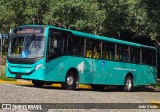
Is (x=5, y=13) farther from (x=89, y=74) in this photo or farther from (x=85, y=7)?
(x=89, y=74)

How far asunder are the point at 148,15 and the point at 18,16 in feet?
63.1

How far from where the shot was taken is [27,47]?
19.6 m

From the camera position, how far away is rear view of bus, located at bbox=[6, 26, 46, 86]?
63.3ft

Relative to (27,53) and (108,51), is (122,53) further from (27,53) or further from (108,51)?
(27,53)

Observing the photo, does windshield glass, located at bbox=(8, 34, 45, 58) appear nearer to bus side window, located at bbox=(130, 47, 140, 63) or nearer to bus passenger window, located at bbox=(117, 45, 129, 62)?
Answer: bus passenger window, located at bbox=(117, 45, 129, 62)

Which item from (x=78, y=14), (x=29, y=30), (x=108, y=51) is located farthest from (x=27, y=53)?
(x=78, y=14)

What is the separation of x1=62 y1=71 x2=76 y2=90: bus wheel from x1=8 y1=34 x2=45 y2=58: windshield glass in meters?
2.17

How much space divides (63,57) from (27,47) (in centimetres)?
179

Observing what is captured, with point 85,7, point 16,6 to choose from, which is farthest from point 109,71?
point 16,6

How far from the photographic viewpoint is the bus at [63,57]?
763 inches

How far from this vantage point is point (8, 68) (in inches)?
806

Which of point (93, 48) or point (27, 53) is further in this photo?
point (93, 48)

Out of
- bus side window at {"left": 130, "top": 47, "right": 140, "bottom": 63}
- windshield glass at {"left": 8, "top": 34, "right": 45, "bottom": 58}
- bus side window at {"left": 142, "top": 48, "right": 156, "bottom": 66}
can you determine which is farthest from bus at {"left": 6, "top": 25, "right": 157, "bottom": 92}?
bus side window at {"left": 142, "top": 48, "right": 156, "bottom": 66}

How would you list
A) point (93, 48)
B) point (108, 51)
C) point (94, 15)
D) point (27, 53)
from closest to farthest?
point (27, 53), point (93, 48), point (108, 51), point (94, 15)
